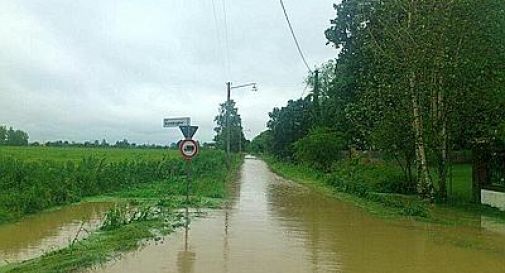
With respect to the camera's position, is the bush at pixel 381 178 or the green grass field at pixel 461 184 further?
the bush at pixel 381 178

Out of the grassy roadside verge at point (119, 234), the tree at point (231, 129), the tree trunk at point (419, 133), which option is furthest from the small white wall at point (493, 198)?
the tree at point (231, 129)

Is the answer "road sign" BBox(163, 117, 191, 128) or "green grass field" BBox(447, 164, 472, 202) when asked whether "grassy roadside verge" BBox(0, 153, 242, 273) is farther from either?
"green grass field" BBox(447, 164, 472, 202)

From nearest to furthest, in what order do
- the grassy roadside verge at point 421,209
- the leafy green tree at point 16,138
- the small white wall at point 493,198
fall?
the grassy roadside verge at point 421,209 < the small white wall at point 493,198 < the leafy green tree at point 16,138

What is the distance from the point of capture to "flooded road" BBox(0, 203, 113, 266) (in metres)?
13.2

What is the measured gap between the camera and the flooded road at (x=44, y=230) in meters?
13.2

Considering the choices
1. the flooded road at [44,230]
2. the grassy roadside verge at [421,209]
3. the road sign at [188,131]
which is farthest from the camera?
the road sign at [188,131]

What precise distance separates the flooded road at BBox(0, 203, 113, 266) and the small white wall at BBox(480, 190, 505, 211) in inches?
557

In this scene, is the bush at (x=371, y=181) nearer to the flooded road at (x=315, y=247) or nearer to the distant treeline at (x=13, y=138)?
the flooded road at (x=315, y=247)

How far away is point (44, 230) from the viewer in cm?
1664

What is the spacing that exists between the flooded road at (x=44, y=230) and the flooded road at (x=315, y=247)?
270 centimetres

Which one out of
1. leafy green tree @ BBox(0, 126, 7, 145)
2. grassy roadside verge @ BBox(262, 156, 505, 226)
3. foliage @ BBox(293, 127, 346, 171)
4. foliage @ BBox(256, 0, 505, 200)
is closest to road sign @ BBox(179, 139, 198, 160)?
grassy roadside verge @ BBox(262, 156, 505, 226)

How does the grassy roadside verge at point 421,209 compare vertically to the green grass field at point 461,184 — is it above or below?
below

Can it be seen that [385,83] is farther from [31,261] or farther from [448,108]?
[31,261]

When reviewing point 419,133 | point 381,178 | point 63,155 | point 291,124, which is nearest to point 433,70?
point 419,133
